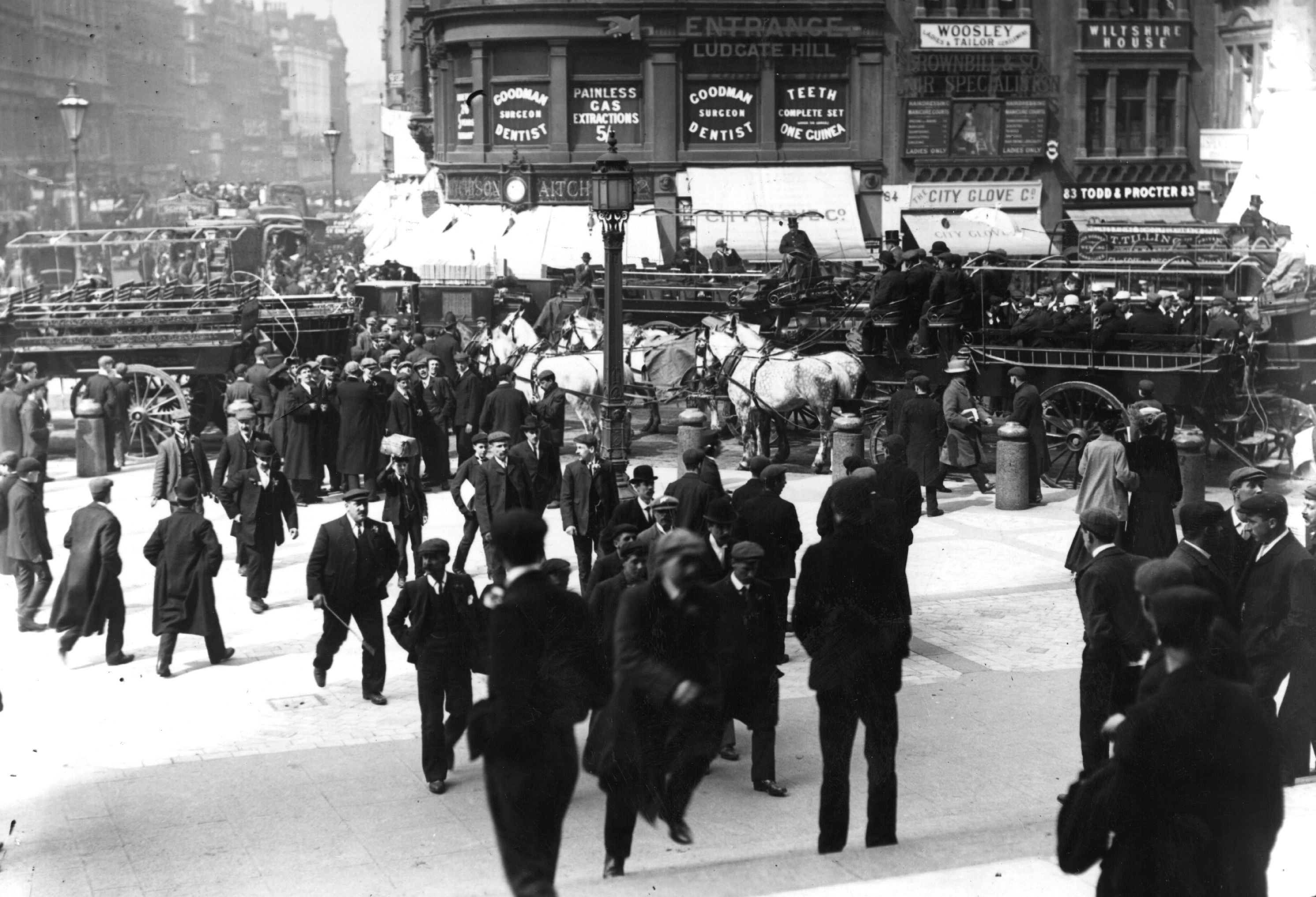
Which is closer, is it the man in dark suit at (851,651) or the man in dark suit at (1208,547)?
the man in dark suit at (851,651)

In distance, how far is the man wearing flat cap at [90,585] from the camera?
445 inches

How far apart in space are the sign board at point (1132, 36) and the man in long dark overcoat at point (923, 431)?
24351 millimetres

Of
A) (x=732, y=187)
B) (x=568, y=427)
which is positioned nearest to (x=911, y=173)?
(x=732, y=187)

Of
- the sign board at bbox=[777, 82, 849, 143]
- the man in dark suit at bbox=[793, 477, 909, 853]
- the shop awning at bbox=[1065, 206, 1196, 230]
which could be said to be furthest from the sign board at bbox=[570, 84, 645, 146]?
the man in dark suit at bbox=[793, 477, 909, 853]

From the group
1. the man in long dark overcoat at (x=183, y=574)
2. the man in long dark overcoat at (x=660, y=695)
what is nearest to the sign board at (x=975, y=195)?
the man in long dark overcoat at (x=183, y=574)

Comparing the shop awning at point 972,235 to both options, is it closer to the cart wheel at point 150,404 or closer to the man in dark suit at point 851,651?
the cart wheel at point 150,404

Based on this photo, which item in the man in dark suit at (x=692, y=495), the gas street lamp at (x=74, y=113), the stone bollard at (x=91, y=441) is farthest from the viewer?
the stone bollard at (x=91, y=441)

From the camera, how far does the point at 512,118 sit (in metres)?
38.0

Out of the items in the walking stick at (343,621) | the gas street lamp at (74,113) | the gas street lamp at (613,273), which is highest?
the gas street lamp at (74,113)

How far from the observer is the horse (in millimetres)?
19016

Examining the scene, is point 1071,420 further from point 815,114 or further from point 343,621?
point 815,114

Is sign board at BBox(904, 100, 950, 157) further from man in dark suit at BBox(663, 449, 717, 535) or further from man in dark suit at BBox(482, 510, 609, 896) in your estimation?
man in dark suit at BBox(482, 510, 609, 896)

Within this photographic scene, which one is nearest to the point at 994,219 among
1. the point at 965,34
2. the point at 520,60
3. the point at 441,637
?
the point at 965,34

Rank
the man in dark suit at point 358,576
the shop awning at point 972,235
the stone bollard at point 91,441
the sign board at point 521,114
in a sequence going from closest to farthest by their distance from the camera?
the man in dark suit at point 358,576 → the stone bollard at point 91,441 → the shop awning at point 972,235 → the sign board at point 521,114
